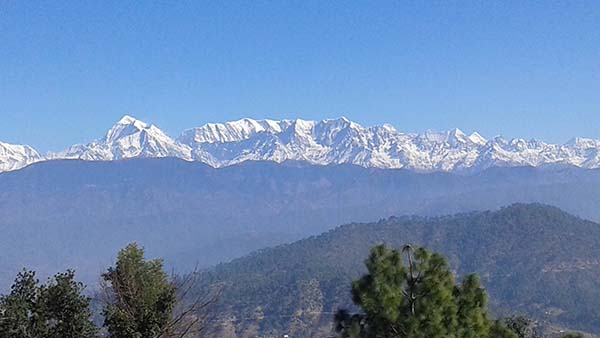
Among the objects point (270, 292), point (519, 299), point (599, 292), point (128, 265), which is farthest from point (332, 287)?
point (128, 265)

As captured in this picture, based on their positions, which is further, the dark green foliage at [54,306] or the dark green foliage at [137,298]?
the dark green foliage at [54,306]

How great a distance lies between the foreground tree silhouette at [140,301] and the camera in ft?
52.9

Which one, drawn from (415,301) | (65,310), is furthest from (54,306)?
(415,301)

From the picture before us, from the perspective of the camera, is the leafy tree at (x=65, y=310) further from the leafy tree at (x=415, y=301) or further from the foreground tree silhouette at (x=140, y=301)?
the leafy tree at (x=415, y=301)

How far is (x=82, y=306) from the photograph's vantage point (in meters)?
16.8

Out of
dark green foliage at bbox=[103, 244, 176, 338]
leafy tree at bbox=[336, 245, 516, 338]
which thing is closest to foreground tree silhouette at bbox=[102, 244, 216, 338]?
dark green foliage at bbox=[103, 244, 176, 338]

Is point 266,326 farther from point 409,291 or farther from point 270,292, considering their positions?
point 409,291

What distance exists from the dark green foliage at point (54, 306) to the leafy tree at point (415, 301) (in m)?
5.77

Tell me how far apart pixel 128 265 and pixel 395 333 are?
6.33 m

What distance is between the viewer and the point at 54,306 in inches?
659

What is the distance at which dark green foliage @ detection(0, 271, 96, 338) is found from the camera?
16453mm

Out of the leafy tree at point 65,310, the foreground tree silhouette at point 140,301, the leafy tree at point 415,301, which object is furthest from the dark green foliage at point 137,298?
the leafy tree at point 415,301

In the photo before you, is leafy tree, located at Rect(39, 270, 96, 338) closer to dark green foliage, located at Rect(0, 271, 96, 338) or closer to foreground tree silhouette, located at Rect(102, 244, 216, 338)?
dark green foliage, located at Rect(0, 271, 96, 338)

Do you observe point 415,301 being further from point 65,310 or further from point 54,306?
point 54,306
